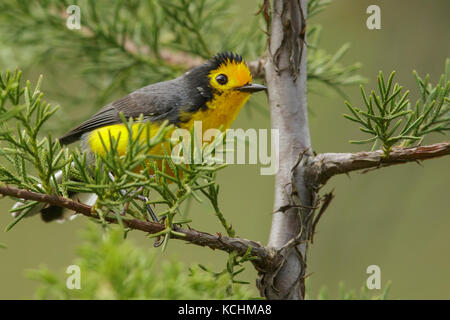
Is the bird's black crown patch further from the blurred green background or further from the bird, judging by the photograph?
the blurred green background

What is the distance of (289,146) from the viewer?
7.20 ft

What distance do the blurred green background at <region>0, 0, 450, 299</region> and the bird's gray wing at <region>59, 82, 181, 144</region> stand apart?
21.8 inches

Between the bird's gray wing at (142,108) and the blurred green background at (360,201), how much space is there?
1.82 feet

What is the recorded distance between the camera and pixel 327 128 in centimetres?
522

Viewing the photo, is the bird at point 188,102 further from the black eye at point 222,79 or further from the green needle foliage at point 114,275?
the green needle foliage at point 114,275

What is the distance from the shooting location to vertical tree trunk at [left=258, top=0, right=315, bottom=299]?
2.08 m

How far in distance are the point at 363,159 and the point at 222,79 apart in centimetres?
144

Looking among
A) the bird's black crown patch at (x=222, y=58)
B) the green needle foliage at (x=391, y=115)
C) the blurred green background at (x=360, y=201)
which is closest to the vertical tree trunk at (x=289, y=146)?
the green needle foliage at (x=391, y=115)

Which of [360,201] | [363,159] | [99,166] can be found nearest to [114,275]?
[99,166]

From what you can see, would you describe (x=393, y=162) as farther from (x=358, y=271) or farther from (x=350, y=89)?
(x=350, y=89)

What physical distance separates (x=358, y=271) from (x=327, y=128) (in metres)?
1.39

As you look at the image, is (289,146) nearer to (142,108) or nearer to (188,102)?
(188,102)

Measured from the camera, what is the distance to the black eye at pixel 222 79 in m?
3.14

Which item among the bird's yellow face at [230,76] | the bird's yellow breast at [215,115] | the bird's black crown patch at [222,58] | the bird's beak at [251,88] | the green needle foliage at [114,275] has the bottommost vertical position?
the green needle foliage at [114,275]
